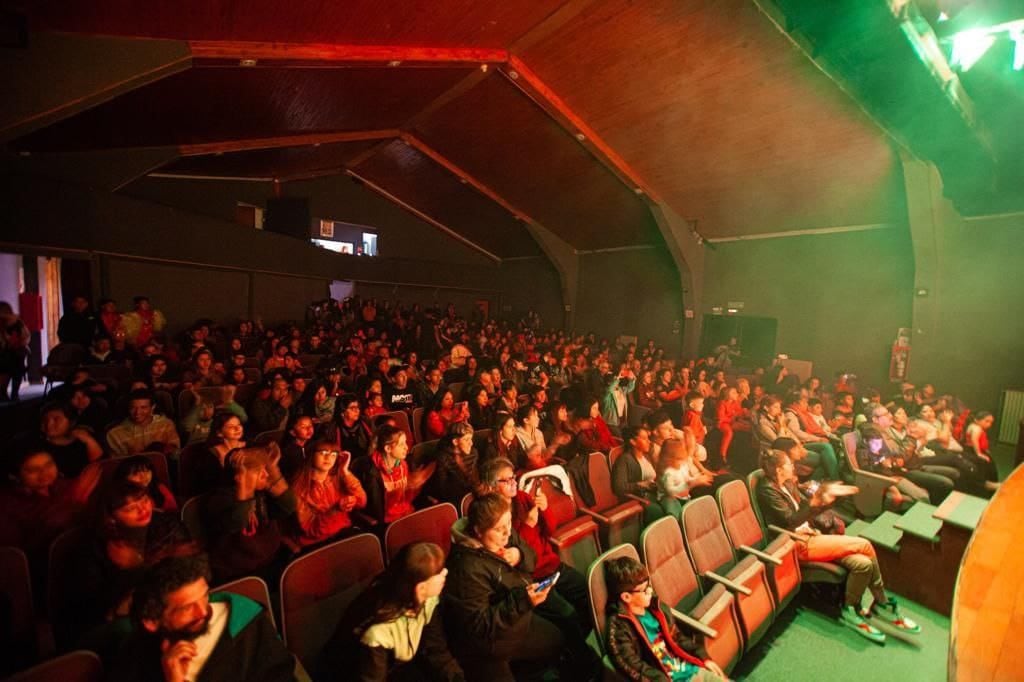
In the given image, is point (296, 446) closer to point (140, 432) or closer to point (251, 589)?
point (140, 432)

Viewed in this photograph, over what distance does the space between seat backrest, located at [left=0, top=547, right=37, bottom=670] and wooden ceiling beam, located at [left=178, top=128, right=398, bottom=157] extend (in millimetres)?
7469

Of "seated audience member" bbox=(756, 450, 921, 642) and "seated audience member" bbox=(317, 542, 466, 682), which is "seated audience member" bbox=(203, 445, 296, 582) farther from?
"seated audience member" bbox=(756, 450, 921, 642)

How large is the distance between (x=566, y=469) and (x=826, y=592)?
2.15m

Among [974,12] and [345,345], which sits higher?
[974,12]

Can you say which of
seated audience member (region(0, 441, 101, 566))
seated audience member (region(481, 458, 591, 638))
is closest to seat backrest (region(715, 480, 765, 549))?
seated audience member (region(481, 458, 591, 638))

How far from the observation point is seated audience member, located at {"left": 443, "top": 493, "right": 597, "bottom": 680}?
6.72 ft

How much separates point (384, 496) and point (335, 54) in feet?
17.1

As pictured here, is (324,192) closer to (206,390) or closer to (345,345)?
(345,345)

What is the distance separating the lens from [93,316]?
243 inches

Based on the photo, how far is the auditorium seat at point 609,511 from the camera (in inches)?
134

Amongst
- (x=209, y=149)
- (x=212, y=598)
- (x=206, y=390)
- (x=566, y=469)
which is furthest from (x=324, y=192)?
(x=212, y=598)

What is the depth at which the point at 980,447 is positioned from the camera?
18.3 ft

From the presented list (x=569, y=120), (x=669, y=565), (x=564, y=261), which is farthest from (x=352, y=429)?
(x=564, y=261)

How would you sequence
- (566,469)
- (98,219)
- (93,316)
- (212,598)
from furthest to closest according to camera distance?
(98,219), (93,316), (566,469), (212,598)
